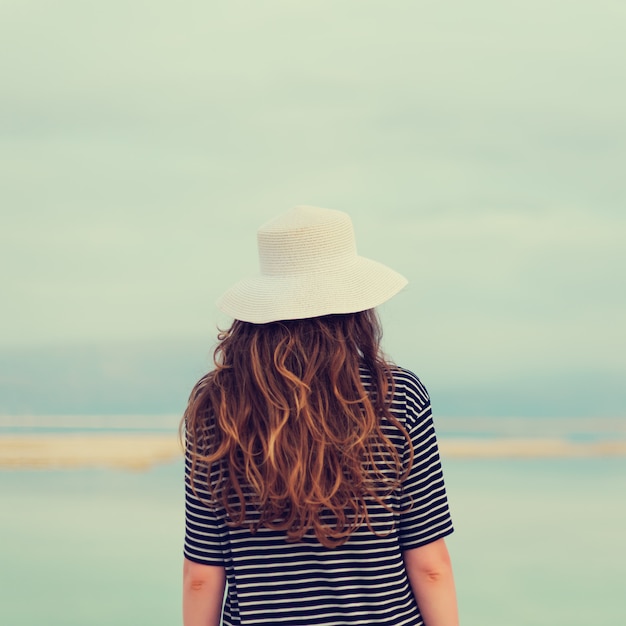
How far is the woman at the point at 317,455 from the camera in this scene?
4.41 ft

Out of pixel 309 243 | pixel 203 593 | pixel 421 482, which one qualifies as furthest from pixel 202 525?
pixel 309 243

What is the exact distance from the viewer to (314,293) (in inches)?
54.6

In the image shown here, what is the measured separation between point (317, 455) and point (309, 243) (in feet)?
1.10

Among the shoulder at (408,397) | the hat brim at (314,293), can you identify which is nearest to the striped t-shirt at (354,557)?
the shoulder at (408,397)

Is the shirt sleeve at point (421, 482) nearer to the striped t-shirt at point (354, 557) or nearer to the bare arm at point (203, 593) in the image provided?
the striped t-shirt at point (354, 557)

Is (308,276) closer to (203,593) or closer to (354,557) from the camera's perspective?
(354,557)

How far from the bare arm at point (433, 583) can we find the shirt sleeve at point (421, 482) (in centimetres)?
2
